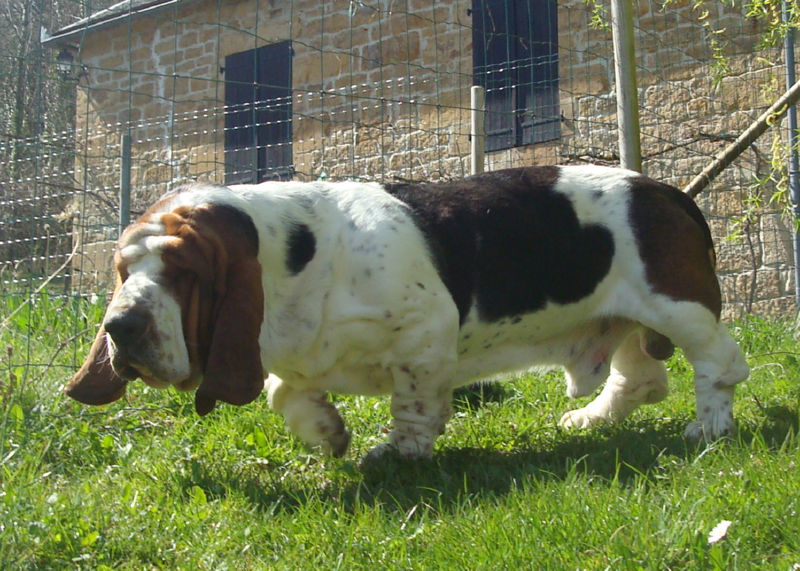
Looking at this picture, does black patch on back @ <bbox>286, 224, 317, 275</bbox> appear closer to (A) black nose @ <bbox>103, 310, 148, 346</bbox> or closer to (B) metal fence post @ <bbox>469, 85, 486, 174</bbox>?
(A) black nose @ <bbox>103, 310, 148, 346</bbox>

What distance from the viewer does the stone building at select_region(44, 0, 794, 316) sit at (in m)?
9.23

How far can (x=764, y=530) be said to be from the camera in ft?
8.70

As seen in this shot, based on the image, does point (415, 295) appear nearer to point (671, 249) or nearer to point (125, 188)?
point (671, 249)

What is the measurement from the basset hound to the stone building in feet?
8.05

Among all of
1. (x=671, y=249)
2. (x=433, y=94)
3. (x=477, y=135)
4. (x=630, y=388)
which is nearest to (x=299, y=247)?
(x=671, y=249)

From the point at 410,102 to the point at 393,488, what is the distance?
14.1ft

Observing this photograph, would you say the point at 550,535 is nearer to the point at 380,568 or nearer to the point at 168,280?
the point at 380,568

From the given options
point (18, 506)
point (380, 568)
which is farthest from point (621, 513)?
point (18, 506)

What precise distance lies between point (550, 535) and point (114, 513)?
5.07 ft

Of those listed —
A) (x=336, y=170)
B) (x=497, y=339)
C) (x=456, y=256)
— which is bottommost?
(x=497, y=339)

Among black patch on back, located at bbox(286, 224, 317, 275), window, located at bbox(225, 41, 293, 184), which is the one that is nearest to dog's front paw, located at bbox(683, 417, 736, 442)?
black patch on back, located at bbox(286, 224, 317, 275)

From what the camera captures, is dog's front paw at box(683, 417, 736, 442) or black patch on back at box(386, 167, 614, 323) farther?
black patch on back at box(386, 167, 614, 323)

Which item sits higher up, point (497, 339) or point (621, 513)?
point (497, 339)

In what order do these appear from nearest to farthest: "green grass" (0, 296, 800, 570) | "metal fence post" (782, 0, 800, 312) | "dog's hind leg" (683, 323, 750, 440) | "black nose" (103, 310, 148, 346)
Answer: "green grass" (0, 296, 800, 570) → "black nose" (103, 310, 148, 346) → "dog's hind leg" (683, 323, 750, 440) → "metal fence post" (782, 0, 800, 312)
